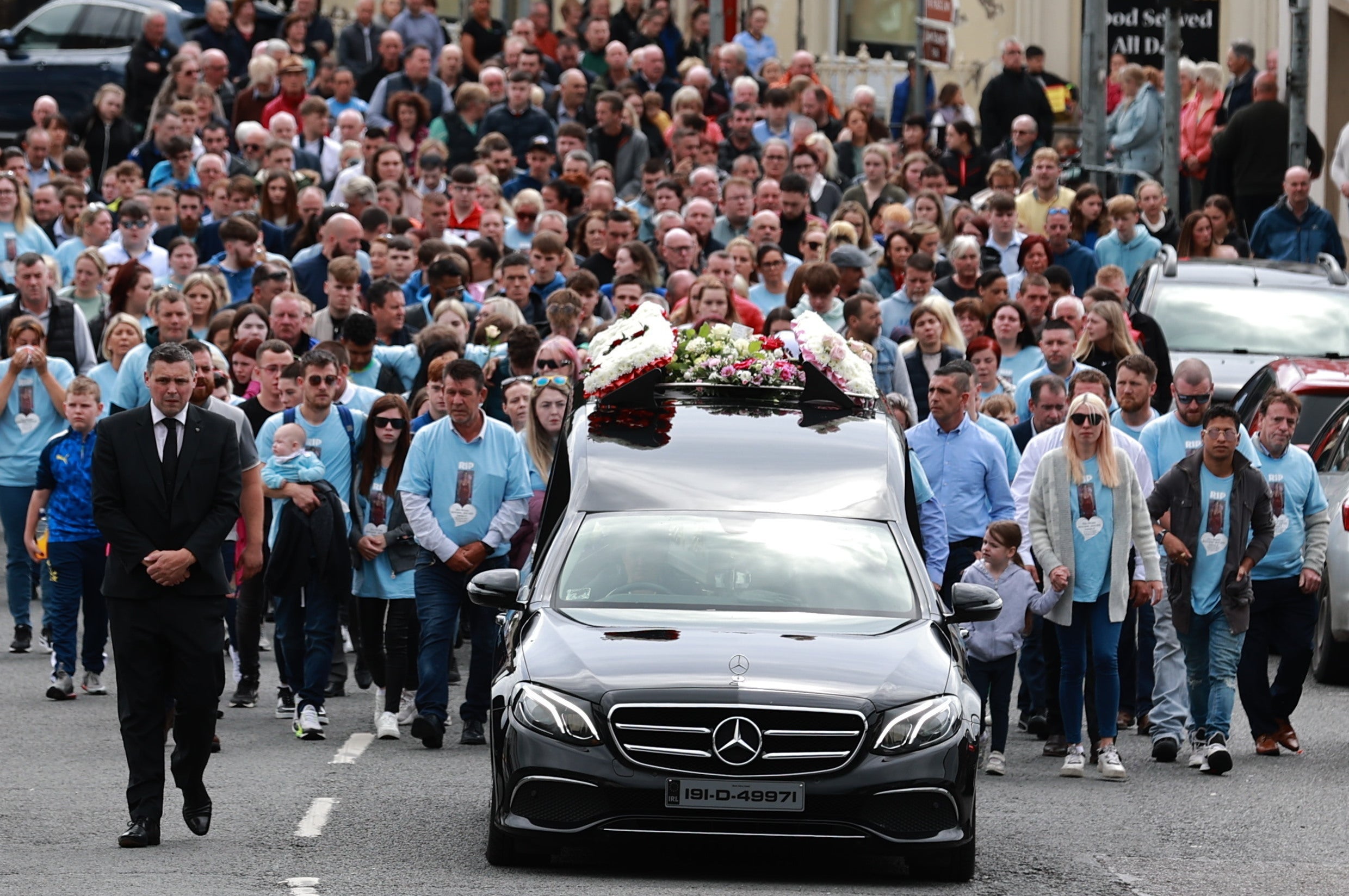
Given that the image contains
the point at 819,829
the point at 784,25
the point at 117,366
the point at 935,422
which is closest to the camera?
the point at 819,829

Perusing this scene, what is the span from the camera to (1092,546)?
13.4 m

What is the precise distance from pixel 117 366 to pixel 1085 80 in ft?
42.4

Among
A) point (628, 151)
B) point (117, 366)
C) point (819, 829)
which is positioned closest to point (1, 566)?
point (117, 366)

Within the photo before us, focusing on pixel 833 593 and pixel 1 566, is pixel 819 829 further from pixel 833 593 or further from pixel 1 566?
pixel 1 566

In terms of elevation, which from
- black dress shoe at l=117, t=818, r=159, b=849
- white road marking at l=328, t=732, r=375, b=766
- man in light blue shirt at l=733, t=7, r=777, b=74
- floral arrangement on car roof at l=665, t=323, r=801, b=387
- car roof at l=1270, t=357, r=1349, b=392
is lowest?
white road marking at l=328, t=732, r=375, b=766

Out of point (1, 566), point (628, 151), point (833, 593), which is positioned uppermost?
point (628, 151)

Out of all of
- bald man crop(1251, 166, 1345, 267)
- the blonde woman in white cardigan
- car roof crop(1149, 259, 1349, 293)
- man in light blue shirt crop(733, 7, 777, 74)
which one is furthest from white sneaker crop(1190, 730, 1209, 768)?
man in light blue shirt crop(733, 7, 777, 74)

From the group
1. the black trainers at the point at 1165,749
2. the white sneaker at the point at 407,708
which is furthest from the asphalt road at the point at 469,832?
the white sneaker at the point at 407,708

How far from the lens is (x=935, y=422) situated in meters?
15.0

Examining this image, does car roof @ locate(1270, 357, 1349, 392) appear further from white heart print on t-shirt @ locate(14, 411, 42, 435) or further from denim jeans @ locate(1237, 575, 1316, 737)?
white heart print on t-shirt @ locate(14, 411, 42, 435)

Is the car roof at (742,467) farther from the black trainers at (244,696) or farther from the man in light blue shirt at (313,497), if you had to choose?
the black trainers at (244,696)

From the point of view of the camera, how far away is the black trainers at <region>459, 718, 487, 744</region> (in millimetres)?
13781

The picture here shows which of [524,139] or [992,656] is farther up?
[524,139]

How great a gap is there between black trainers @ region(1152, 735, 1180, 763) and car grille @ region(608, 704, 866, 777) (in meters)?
4.33
